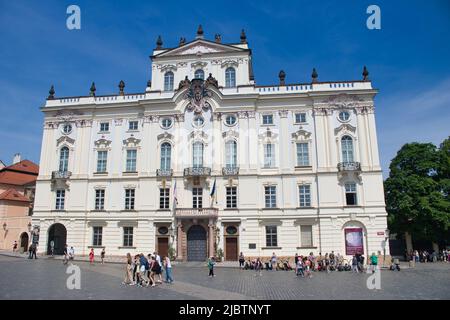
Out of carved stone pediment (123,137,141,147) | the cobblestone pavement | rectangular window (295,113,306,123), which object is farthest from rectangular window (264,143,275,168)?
the cobblestone pavement

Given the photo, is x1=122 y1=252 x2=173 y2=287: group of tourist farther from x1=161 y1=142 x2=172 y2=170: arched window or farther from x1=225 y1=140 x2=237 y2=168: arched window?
x1=161 y1=142 x2=172 y2=170: arched window

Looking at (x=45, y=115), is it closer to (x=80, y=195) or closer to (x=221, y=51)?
(x=80, y=195)

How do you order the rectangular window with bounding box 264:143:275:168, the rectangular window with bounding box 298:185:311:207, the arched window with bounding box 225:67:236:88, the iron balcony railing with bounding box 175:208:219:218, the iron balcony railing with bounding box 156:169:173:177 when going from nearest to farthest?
the iron balcony railing with bounding box 175:208:219:218, the rectangular window with bounding box 298:185:311:207, the rectangular window with bounding box 264:143:275:168, the iron balcony railing with bounding box 156:169:173:177, the arched window with bounding box 225:67:236:88

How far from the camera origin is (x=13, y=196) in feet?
183

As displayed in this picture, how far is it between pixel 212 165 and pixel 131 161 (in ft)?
32.8

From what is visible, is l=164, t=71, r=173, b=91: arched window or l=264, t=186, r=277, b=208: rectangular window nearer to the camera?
l=264, t=186, r=277, b=208: rectangular window

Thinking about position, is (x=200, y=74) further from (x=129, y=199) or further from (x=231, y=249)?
(x=231, y=249)

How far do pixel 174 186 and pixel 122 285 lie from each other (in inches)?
824

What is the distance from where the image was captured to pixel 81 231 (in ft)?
140

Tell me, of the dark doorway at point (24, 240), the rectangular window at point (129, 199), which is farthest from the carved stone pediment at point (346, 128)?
the dark doorway at point (24, 240)

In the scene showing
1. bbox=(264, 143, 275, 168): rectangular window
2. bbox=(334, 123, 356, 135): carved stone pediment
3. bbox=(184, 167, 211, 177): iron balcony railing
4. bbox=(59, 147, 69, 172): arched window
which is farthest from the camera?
bbox=(59, 147, 69, 172): arched window

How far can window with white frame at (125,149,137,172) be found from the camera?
43.7m

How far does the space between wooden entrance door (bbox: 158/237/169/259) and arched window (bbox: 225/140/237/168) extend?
1101 cm

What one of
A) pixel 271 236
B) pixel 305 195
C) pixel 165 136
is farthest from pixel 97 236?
pixel 305 195
